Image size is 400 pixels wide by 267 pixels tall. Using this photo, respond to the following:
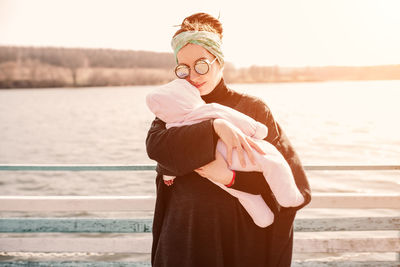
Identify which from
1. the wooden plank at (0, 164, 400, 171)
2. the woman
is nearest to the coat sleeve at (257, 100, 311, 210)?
the woman

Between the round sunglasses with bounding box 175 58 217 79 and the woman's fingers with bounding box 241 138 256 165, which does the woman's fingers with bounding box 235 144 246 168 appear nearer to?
the woman's fingers with bounding box 241 138 256 165

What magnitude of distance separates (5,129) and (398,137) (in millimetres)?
31021

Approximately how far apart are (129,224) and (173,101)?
54.0 inches

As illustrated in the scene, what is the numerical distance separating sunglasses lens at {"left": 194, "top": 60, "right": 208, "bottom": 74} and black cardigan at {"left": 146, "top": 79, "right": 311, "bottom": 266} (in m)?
0.14

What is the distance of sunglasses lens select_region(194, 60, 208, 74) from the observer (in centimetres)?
152

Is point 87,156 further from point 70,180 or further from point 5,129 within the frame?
point 5,129

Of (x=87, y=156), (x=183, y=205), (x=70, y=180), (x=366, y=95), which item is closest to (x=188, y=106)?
(x=183, y=205)

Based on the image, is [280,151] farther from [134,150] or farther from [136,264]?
[134,150]

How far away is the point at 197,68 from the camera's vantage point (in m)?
1.53

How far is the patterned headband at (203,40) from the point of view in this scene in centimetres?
154

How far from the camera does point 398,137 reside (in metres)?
27.8

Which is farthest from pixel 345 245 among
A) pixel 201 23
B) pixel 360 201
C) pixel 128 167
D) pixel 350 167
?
pixel 201 23

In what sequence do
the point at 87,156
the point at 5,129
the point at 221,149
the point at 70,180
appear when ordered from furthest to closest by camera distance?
1. the point at 5,129
2. the point at 87,156
3. the point at 70,180
4. the point at 221,149

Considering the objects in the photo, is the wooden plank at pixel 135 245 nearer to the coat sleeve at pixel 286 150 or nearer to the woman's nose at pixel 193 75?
the coat sleeve at pixel 286 150
